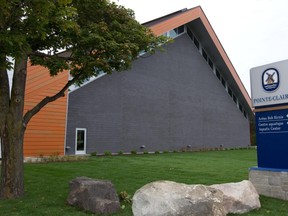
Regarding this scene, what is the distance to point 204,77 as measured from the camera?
33.5m

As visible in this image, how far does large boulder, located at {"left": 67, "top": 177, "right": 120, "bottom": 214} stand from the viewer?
6.82 meters

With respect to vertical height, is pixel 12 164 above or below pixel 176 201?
above

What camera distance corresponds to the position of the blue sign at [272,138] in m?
8.83

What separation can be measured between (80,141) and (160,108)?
839 cm

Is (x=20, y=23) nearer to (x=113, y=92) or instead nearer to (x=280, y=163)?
(x=280, y=163)

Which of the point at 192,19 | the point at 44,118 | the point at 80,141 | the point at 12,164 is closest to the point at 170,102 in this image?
the point at 192,19

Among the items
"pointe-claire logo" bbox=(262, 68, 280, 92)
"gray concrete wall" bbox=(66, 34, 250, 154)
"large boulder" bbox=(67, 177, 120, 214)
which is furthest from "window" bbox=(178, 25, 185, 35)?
"large boulder" bbox=(67, 177, 120, 214)

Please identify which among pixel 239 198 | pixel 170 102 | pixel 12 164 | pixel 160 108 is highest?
pixel 170 102

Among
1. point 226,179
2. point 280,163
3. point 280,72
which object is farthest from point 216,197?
point 226,179

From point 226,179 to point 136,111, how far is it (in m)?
14.8

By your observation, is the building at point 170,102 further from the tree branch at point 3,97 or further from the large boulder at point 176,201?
the large boulder at point 176,201

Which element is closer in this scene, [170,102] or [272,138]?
[272,138]

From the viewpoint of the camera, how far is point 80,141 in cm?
2167

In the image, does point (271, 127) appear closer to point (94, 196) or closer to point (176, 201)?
point (176, 201)
